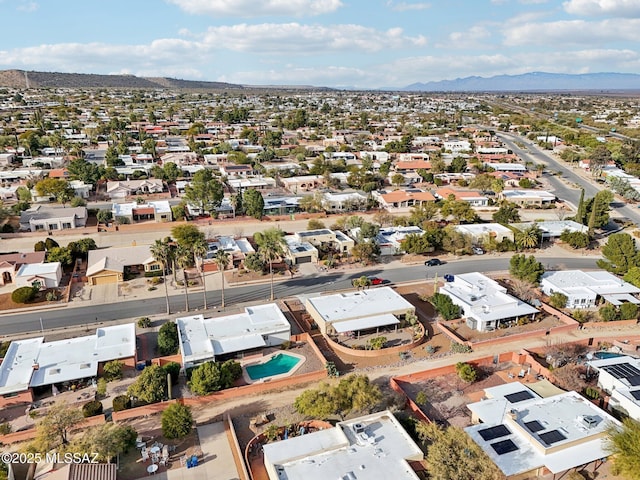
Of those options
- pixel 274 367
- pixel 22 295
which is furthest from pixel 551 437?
pixel 22 295

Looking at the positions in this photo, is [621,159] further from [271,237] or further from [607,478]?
[607,478]

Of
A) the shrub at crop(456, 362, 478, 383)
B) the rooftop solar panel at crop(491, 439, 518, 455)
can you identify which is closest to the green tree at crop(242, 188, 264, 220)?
the shrub at crop(456, 362, 478, 383)

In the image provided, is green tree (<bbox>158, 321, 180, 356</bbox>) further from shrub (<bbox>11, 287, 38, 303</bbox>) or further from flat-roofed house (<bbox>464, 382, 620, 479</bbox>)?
flat-roofed house (<bbox>464, 382, 620, 479</bbox>)

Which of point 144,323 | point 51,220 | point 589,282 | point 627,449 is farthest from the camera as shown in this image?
point 51,220

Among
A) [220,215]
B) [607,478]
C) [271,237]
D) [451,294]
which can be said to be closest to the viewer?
[607,478]

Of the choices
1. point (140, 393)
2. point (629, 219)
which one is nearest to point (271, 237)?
point (140, 393)

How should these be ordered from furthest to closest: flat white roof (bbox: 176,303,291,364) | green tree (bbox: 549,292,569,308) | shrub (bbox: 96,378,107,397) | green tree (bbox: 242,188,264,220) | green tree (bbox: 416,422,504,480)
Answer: green tree (bbox: 242,188,264,220) < green tree (bbox: 549,292,569,308) < flat white roof (bbox: 176,303,291,364) < shrub (bbox: 96,378,107,397) < green tree (bbox: 416,422,504,480)

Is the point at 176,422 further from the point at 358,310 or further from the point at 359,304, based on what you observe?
A: the point at 359,304
